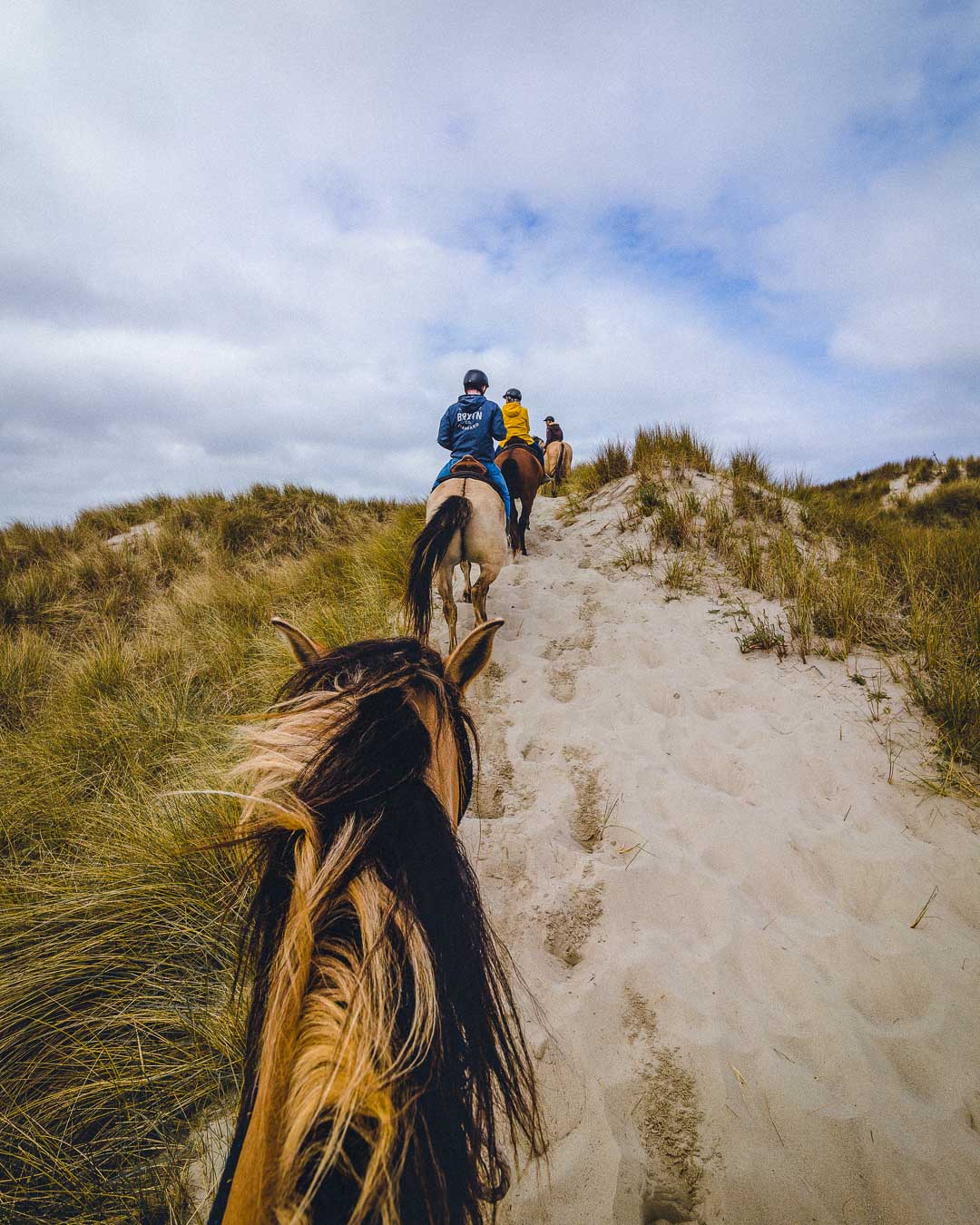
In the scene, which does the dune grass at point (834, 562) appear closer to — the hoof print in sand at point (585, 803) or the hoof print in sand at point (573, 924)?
the hoof print in sand at point (585, 803)

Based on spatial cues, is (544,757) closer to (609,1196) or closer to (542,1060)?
(542,1060)

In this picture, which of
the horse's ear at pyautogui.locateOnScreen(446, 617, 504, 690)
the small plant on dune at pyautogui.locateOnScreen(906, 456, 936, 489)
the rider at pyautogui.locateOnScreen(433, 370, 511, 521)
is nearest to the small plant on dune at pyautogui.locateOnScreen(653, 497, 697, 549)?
the rider at pyautogui.locateOnScreen(433, 370, 511, 521)

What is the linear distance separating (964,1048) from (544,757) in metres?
2.11

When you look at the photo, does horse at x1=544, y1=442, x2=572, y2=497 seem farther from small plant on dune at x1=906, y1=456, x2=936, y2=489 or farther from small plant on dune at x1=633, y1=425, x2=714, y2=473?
small plant on dune at x1=906, y1=456, x2=936, y2=489

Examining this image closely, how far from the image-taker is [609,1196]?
141cm

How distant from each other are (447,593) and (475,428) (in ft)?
6.57

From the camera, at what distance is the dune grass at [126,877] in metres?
1.49

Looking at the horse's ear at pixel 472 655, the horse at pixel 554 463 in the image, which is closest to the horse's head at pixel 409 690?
the horse's ear at pixel 472 655

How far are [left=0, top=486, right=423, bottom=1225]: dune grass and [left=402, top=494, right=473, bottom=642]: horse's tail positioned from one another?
89 centimetres

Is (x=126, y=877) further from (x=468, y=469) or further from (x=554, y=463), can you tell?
(x=554, y=463)

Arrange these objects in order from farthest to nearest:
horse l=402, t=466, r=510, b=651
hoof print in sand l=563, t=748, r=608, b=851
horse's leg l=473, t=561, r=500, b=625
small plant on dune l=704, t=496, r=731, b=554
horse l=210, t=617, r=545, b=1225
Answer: small plant on dune l=704, t=496, r=731, b=554
horse's leg l=473, t=561, r=500, b=625
horse l=402, t=466, r=510, b=651
hoof print in sand l=563, t=748, r=608, b=851
horse l=210, t=617, r=545, b=1225

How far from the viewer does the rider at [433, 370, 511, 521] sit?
548cm

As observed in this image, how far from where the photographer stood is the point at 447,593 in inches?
188

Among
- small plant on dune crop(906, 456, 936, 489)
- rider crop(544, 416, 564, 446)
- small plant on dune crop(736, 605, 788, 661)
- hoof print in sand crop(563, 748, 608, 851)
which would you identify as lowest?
hoof print in sand crop(563, 748, 608, 851)
